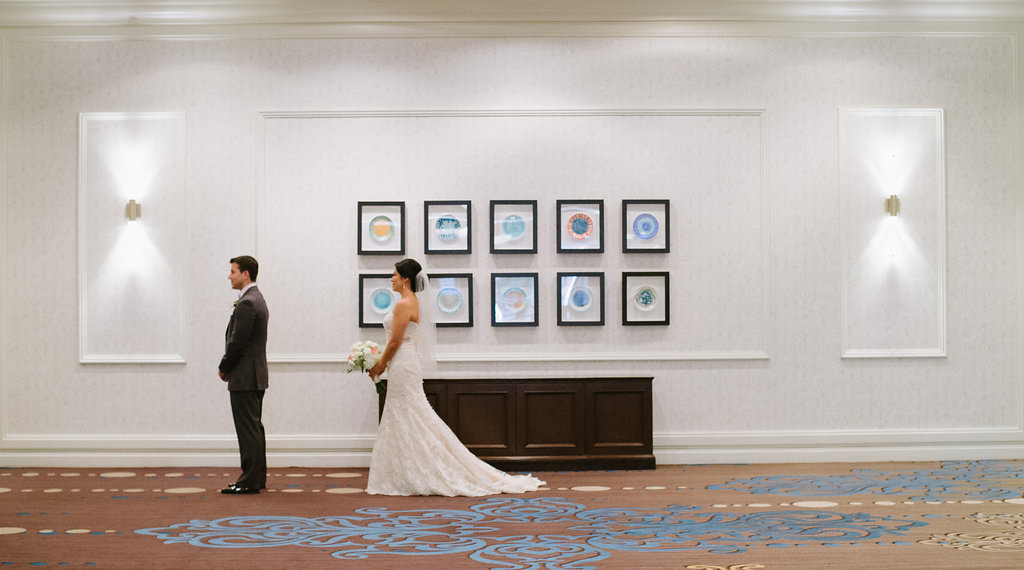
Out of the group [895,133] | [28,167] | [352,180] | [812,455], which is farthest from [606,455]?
[28,167]

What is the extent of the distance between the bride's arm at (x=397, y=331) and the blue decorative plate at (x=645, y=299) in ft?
8.14

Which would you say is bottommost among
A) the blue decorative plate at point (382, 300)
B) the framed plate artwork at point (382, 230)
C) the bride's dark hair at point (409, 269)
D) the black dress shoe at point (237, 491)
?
the black dress shoe at point (237, 491)

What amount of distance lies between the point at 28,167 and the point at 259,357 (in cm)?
362

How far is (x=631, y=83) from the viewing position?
28.7 ft

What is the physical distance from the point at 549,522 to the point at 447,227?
3.64 meters

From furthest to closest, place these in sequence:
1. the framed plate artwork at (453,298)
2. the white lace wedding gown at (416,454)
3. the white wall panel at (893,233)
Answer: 1. the white wall panel at (893,233)
2. the framed plate artwork at (453,298)
3. the white lace wedding gown at (416,454)

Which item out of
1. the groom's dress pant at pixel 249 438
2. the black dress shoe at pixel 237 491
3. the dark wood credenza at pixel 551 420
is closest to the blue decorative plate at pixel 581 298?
the dark wood credenza at pixel 551 420

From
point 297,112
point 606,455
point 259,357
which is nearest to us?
point 259,357

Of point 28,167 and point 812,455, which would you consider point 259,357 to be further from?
point 812,455

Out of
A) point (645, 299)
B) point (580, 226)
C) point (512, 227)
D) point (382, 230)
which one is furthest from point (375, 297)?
point (645, 299)

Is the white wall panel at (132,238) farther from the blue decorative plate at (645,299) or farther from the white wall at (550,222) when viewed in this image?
the blue decorative plate at (645,299)

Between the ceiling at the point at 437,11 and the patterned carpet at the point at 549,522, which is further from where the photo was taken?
the ceiling at the point at 437,11

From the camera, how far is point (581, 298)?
8.65 m

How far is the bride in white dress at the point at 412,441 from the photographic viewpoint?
22.7 feet
